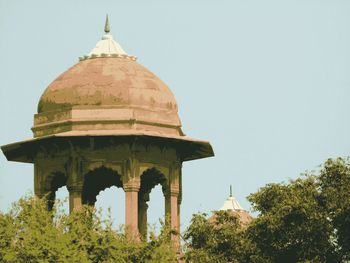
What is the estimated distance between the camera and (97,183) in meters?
60.8

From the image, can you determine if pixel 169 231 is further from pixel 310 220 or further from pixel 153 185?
pixel 153 185

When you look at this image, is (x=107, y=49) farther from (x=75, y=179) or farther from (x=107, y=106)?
(x=75, y=179)

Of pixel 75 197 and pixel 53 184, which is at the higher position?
pixel 53 184

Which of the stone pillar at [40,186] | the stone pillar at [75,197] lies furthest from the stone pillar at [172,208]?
the stone pillar at [40,186]

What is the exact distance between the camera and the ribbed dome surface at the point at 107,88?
56.6m

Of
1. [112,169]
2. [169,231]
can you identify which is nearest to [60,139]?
[112,169]

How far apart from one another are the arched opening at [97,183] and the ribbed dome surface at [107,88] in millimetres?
3595

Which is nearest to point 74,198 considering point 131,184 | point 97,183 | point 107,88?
point 131,184

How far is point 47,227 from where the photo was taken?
51.0 metres

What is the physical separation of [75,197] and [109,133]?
7.06ft

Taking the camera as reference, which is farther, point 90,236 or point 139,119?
point 139,119

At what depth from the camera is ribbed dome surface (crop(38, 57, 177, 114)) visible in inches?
2229

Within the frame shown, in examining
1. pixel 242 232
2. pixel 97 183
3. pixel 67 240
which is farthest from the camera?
pixel 97 183

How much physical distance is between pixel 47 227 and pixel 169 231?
11.8ft
